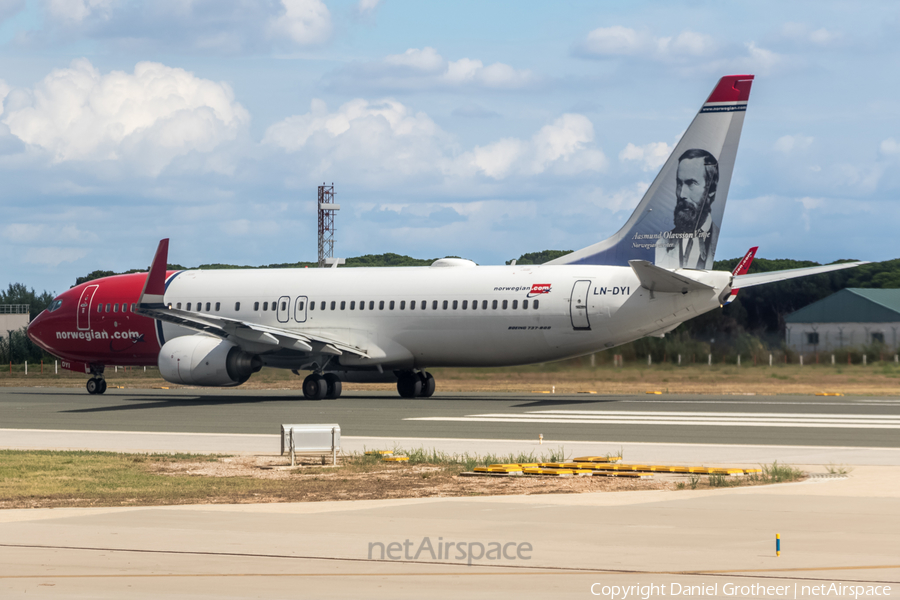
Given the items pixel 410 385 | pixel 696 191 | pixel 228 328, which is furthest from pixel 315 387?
pixel 696 191

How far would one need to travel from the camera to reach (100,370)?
43.7 meters

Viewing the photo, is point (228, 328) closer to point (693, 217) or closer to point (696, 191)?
point (693, 217)

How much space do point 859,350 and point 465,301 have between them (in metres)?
16.5

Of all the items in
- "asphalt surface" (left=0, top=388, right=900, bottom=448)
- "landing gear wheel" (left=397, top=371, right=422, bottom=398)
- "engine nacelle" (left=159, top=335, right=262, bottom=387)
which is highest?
"engine nacelle" (left=159, top=335, right=262, bottom=387)

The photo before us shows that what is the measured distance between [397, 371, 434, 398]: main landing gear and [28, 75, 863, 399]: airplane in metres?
0.05

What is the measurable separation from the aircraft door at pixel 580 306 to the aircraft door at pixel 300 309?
977 cm

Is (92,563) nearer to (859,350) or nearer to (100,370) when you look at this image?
(100,370)

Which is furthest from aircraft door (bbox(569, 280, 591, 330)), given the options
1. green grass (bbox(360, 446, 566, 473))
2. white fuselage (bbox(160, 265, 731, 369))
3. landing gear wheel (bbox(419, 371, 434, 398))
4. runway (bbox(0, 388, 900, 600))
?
green grass (bbox(360, 446, 566, 473))

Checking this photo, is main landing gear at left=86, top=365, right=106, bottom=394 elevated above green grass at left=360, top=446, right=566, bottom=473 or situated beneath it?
elevated above

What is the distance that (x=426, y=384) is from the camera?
40.5 m

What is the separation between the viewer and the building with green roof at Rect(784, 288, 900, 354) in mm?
62338

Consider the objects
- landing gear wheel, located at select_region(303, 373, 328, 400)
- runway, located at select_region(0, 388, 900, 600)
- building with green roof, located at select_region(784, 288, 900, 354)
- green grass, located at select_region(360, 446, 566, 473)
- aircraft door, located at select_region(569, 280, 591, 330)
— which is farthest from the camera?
building with green roof, located at select_region(784, 288, 900, 354)

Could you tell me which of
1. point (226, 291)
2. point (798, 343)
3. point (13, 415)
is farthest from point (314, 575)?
point (798, 343)

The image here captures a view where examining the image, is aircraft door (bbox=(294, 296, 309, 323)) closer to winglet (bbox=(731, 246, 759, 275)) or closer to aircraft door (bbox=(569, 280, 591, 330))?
aircraft door (bbox=(569, 280, 591, 330))
